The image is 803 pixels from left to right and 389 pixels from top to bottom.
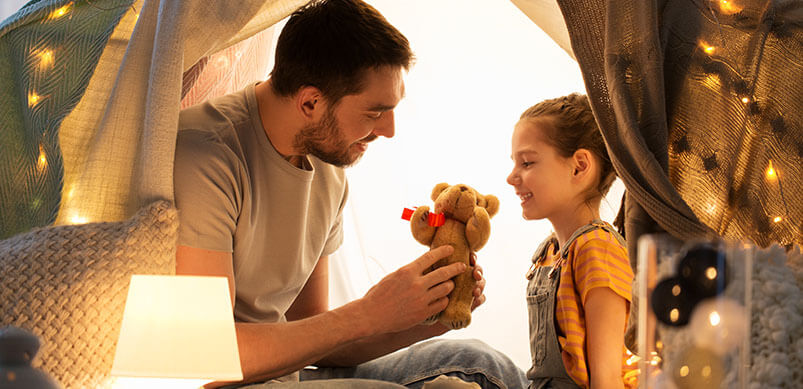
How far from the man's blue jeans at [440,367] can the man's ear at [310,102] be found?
1.91ft

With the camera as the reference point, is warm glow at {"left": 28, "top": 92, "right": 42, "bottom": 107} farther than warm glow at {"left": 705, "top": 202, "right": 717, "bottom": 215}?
Yes

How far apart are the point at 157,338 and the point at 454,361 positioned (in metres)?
0.77

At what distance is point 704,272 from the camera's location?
868 mm

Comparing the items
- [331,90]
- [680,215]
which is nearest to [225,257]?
[331,90]

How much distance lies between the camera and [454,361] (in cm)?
171

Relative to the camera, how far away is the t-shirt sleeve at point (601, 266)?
4.98 ft

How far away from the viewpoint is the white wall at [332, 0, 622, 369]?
2.50 m

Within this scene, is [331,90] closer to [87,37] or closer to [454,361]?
[87,37]

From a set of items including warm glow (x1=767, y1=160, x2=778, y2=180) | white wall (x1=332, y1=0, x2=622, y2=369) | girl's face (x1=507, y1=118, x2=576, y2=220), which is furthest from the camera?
white wall (x1=332, y1=0, x2=622, y2=369)

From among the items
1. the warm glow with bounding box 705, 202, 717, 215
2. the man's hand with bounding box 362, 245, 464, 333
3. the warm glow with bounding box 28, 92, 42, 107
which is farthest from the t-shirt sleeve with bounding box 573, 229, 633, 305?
the warm glow with bounding box 28, 92, 42, 107

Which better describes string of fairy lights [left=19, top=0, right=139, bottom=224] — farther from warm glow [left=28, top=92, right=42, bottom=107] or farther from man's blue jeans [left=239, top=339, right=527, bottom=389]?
man's blue jeans [left=239, top=339, right=527, bottom=389]

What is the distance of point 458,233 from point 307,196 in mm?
402

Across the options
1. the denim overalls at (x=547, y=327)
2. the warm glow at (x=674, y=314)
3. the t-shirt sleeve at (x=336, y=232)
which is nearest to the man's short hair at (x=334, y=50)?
the t-shirt sleeve at (x=336, y=232)

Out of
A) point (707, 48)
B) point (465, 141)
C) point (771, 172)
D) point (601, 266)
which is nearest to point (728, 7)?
point (707, 48)
